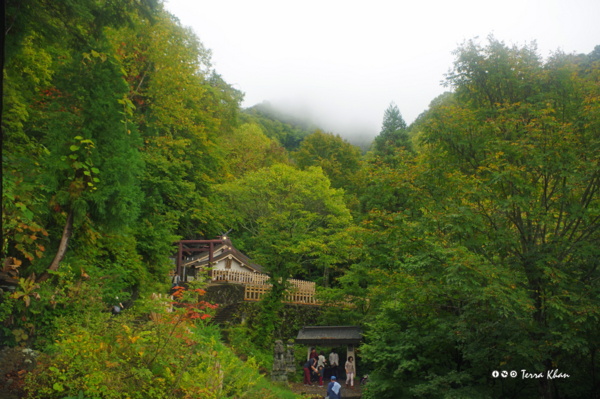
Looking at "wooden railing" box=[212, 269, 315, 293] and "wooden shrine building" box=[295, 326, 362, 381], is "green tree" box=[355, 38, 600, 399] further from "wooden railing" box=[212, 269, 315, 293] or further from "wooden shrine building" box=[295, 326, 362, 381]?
"wooden railing" box=[212, 269, 315, 293]

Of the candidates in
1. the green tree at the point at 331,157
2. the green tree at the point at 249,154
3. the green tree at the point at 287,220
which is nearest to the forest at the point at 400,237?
the green tree at the point at 287,220

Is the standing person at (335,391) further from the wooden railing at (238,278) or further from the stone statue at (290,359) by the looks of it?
the wooden railing at (238,278)

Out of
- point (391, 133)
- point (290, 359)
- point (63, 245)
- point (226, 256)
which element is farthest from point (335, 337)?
point (391, 133)

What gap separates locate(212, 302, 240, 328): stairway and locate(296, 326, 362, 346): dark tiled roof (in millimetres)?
4514

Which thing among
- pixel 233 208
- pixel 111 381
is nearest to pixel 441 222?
pixel 111 381

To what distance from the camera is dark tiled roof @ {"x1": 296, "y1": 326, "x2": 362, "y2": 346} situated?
664 inches

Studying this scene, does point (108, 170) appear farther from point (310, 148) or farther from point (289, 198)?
point (310, 148)

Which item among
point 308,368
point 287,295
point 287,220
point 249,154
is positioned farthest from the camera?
point 249,154

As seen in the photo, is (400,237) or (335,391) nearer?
(400,237)

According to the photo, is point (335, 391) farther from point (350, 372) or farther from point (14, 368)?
point (14, 368)

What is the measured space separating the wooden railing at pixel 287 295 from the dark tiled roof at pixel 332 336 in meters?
3.23

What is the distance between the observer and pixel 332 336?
1722 centimetres

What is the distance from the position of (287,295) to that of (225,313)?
3.51 meters

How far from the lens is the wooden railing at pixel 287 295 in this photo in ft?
70.7
